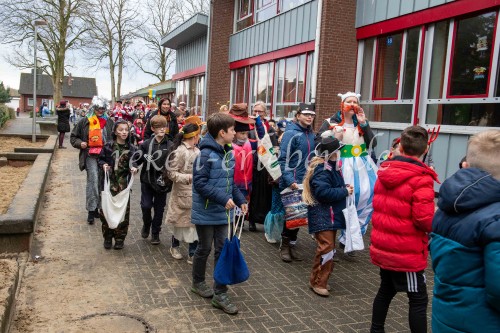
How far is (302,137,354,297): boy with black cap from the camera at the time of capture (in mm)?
4746

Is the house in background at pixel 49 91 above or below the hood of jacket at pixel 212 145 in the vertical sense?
above

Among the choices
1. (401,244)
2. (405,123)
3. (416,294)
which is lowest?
(416,294)

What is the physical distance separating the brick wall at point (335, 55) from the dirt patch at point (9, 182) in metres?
6.94

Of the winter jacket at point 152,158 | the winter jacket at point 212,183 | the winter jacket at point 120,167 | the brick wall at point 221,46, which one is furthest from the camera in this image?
the brick wall at point 221,46

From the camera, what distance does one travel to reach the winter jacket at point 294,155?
19.1ft

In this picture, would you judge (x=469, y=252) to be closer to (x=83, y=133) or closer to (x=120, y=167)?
(x=120, y=167)

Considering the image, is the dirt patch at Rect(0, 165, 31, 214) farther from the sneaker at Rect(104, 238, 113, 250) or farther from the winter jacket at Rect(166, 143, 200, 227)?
the winter jacket at Rect(166, 143, 200, 227)

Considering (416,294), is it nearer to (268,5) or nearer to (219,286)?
(219,286)

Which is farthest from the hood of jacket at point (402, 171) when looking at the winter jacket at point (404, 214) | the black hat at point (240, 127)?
the black hat at point (240, 127)

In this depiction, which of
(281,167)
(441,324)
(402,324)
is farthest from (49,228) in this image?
(441,324)

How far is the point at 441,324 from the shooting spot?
258cm

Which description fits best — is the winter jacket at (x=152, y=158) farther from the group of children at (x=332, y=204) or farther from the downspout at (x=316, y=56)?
the downspout at (x=316, y=56)

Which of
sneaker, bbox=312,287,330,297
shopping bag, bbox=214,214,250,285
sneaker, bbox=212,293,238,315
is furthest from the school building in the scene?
sneaker, bbox=212,293,238,315

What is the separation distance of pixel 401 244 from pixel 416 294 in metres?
0.39
